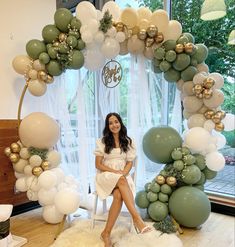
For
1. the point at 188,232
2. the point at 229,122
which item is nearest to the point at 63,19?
the point at 229,122

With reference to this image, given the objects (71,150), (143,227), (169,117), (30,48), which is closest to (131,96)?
(169,117)

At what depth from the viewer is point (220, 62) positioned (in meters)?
3.42

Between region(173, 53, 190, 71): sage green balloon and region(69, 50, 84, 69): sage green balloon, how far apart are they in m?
0.90

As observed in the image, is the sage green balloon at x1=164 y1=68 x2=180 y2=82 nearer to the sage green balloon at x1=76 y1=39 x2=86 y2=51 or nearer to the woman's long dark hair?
the woman's long dark hair

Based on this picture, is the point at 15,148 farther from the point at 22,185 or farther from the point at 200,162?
the point at 200,162

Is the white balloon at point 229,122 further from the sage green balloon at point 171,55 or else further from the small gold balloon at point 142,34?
the small gold balloon at point 142,34

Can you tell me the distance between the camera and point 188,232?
2.78m

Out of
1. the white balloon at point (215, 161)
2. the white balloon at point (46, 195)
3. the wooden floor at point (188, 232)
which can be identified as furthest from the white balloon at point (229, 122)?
the white balloon at point (46, 195)

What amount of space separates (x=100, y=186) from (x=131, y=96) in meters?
1.08

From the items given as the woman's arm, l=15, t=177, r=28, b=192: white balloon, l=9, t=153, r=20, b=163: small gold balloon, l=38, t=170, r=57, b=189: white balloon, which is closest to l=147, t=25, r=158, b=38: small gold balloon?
the woman's arm

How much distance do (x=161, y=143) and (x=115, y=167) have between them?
540 mm

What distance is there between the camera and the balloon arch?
108 inches

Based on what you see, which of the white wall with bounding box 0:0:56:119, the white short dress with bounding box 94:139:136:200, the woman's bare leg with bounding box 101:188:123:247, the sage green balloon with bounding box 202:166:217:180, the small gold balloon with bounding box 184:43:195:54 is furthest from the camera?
the white wall with bounding box 0:0:56:119

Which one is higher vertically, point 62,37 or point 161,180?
point 62,37
